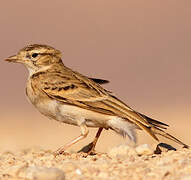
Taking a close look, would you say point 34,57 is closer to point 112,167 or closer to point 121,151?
point 121,151

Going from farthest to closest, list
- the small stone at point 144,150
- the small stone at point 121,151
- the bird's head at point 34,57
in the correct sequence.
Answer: the bird's head at point 34,57, the small stone at point 144,150, the small stone at point 121,151

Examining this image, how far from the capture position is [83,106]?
11.0 meters

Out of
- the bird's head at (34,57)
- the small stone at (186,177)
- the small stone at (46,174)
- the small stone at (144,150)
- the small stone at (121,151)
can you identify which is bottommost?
the small stone at (144,150)

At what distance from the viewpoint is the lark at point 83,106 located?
35.3ft

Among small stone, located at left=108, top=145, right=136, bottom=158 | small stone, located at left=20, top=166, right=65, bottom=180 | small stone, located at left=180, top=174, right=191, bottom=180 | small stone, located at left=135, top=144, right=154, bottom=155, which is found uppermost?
small stone, located at left=20, top=166, right=65, bottom=180

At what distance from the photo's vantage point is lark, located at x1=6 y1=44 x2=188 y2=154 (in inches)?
424

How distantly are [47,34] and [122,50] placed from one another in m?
5.68

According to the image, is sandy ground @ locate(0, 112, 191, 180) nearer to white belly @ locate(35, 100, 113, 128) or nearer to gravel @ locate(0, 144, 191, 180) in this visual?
gravel @ locate(0, 144, 191, 180)

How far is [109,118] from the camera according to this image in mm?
10828

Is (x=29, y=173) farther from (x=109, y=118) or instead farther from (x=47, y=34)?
(x=47, y=34)

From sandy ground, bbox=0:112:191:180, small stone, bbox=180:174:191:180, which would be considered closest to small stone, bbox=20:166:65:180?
sandy ground, bbox=0:112:191:180

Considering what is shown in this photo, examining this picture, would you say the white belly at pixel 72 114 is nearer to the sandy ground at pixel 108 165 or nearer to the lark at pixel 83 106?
the lark at pixel 83 106

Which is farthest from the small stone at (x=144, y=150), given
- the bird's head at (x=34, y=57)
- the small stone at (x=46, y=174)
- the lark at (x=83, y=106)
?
the bird's head at (x=34, y=57)

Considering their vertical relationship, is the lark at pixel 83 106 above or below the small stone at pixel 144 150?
above
